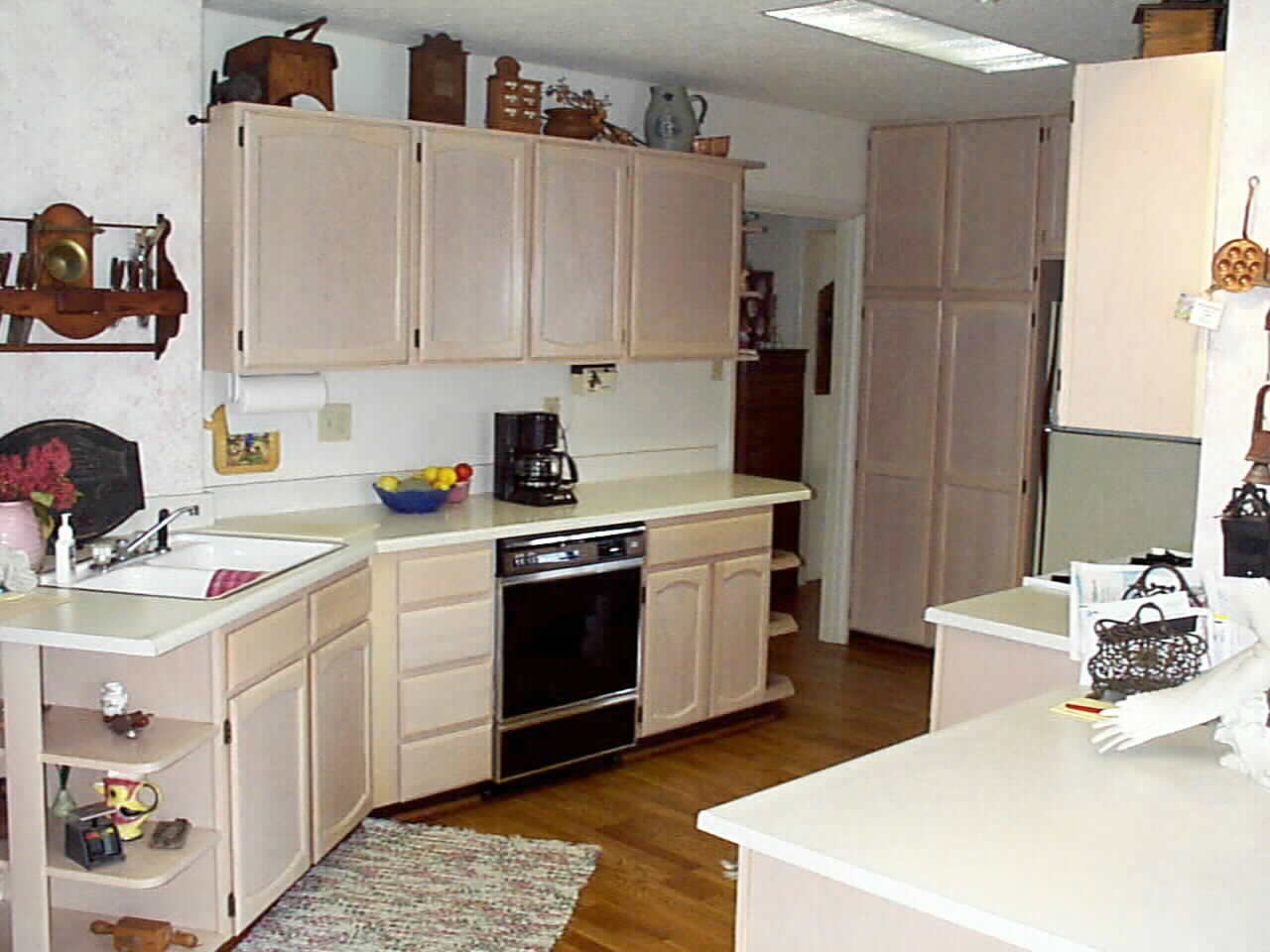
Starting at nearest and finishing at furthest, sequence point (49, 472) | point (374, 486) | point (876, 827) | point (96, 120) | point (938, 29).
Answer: point (876, 827) → point (49, 472) → point (96, 120) → point (938, 29) → point (374, 486)

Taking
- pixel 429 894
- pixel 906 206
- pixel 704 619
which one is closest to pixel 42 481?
pixel 429 894

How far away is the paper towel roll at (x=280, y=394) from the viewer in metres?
3.88

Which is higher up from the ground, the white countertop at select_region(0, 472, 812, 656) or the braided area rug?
the white countertop at select_region(0, 472, 812, 656)

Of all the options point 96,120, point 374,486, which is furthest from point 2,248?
point 374,486

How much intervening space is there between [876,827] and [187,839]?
1826 mm

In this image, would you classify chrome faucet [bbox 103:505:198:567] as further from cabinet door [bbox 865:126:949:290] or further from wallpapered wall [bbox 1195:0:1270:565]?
cabinet door [bbox 865:126:949:290]

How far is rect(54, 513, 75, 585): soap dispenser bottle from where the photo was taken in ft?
10.4

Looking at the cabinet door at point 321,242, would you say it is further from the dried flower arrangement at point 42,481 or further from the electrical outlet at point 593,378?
the electrical outlet at point 593,378

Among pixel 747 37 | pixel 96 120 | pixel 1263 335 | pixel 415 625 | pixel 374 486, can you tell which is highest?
pixel 747 37

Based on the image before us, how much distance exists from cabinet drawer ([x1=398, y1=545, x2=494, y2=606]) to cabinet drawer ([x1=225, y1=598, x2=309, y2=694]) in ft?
1.70

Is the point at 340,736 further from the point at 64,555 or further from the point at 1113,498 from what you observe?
the point at 1113,498

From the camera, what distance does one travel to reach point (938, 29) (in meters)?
3.96

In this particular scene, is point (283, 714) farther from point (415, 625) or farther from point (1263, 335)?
point (1263, 335)

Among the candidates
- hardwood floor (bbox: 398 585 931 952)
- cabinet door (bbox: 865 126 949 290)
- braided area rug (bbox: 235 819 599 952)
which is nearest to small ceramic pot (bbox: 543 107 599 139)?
cabinet door (bbox: 865 126 949 290)
